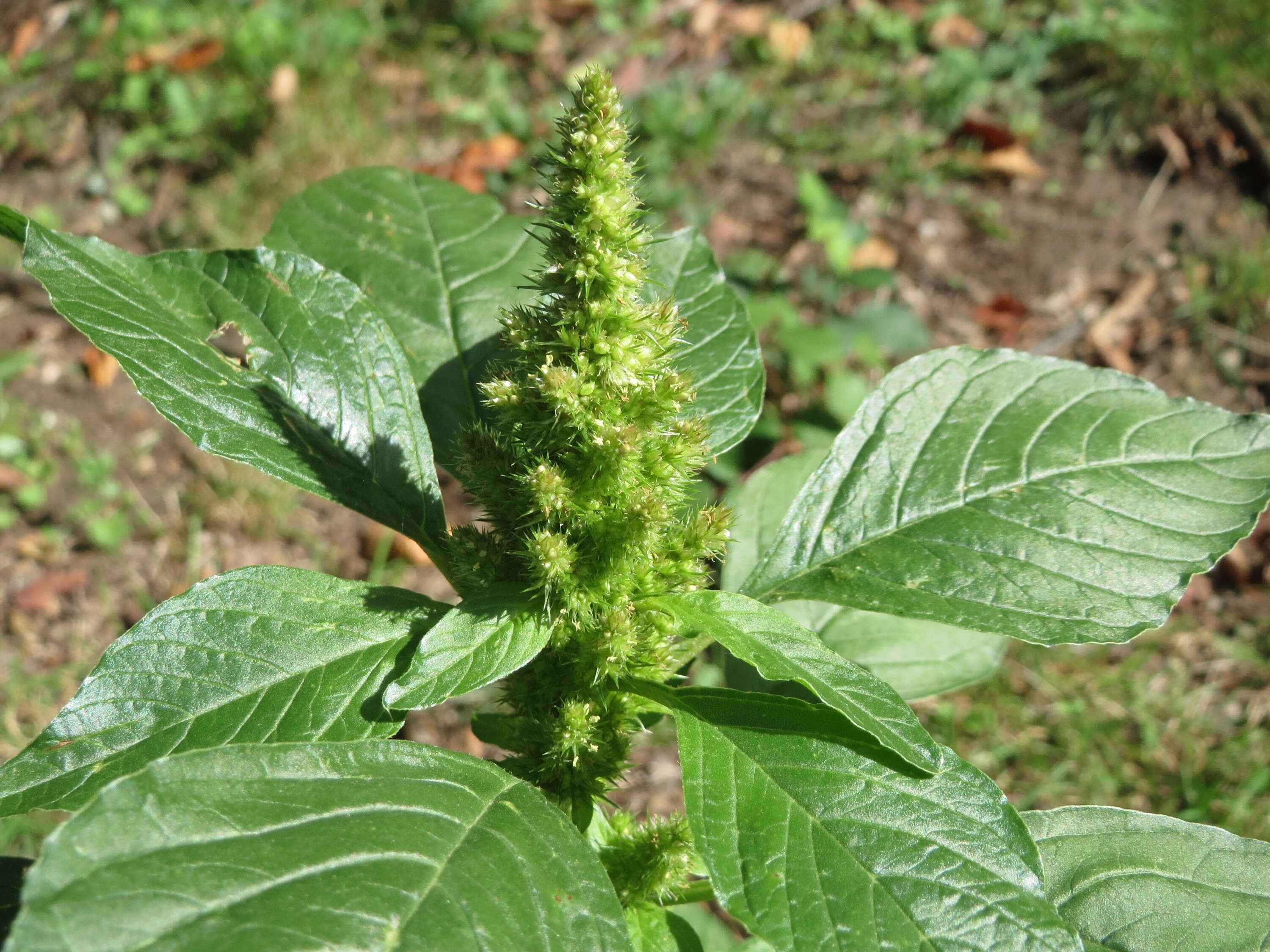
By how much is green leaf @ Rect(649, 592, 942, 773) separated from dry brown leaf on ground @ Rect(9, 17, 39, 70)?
247 inches

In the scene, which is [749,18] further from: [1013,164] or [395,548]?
[395,548]

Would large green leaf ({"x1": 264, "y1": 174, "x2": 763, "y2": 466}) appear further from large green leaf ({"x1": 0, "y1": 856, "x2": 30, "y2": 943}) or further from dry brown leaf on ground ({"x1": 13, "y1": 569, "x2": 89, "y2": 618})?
dry brown leaf on ground ({"x1": 13, "y1": 569, "x2": 89, "y2": 618})

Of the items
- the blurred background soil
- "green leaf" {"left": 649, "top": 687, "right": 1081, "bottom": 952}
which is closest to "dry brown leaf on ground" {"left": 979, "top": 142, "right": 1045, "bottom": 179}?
the blurred background soil

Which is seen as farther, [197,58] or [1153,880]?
[197,58]

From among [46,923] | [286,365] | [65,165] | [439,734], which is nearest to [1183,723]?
A: [439,734]

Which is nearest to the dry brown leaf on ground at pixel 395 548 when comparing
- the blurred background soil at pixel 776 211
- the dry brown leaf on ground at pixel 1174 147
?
the blurred background soil at pixel 776 211

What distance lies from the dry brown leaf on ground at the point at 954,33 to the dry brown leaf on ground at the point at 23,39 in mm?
5304

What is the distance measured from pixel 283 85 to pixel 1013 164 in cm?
395

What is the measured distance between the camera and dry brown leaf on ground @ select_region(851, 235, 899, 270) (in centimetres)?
519

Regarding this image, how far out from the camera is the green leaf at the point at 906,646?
2.09m

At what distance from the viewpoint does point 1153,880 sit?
1473mm

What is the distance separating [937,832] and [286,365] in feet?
3.85

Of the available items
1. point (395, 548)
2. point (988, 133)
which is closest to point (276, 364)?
A: point (395, 548)

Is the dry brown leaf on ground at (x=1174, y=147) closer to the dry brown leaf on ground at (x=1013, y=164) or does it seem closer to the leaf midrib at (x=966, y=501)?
the dry brown leaf on ground at (x=1013, y=164)
